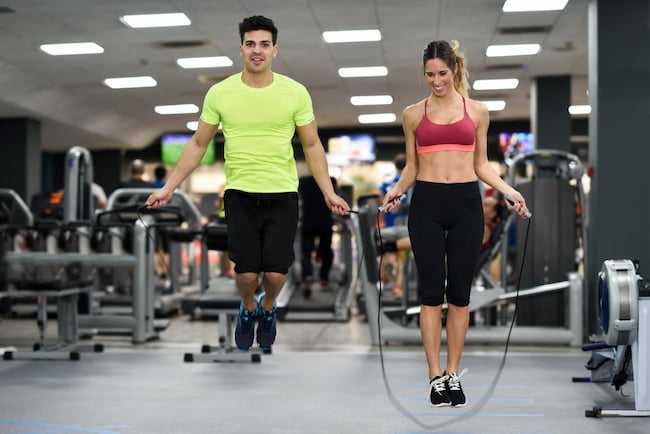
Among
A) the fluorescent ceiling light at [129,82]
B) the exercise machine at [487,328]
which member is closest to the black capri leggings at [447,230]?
the exercise machine at [487,328]

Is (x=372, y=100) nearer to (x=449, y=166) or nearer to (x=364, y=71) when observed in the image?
(x=364, y=71)

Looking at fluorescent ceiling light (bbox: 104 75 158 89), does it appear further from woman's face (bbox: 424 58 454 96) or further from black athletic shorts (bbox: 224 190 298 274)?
woman's face (bbox: 424 58 454 96)

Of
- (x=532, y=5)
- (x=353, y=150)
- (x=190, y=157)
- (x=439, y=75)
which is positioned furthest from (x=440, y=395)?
(x=353, y=150)

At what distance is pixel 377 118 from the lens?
58.0 feet

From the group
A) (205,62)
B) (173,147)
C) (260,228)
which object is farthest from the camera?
(173,147)

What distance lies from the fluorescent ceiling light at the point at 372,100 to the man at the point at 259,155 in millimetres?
11634

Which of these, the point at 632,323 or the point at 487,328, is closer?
the point at 632,323

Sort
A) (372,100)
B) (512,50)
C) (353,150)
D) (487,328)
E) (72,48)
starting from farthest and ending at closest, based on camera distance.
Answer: (353,150) < (372,100) < (512,50) < (72,48) < (487,328)

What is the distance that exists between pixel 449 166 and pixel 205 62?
29.5 feet

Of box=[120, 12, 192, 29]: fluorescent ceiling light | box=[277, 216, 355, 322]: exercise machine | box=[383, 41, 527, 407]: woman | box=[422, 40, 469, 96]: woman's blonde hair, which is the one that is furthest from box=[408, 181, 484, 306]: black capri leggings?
box=[120, 12, 192, 29]: fluorescent ceiling light

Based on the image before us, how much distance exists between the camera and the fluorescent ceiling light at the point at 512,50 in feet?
36.3

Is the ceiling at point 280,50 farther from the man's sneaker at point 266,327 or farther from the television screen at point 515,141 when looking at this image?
the man's sneaker at point 266,327

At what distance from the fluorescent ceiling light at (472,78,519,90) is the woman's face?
34.1 feet

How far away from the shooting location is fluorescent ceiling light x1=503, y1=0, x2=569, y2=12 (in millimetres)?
8930
